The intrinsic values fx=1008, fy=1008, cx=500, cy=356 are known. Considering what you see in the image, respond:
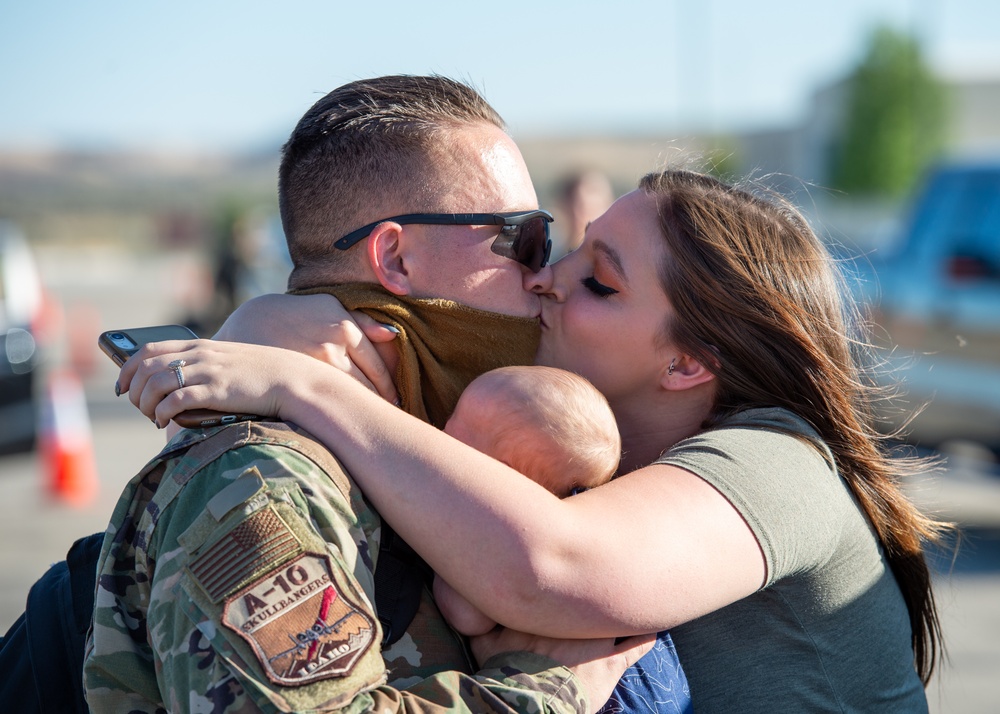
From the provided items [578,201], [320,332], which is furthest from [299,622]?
[578,201]

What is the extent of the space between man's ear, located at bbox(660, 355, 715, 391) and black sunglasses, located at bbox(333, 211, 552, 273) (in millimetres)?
429

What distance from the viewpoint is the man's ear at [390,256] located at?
235cm

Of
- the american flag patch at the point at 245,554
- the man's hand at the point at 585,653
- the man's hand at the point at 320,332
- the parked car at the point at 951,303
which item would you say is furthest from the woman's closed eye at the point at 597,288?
the parked car at the point at 951,303

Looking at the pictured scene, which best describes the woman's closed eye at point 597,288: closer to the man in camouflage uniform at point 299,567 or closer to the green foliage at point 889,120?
the man in camouflage uniform at point 299,567

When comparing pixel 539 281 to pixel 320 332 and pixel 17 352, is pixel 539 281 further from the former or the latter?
pixel 17 352

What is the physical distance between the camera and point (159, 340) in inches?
87.5

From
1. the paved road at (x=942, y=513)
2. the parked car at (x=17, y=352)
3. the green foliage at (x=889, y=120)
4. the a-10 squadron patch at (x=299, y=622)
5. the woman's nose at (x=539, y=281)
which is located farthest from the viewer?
the green foliage at (x=889, y=120)

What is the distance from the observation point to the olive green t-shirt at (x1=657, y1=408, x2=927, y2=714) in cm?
212

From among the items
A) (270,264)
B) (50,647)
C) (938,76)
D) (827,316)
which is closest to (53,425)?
(50,647)

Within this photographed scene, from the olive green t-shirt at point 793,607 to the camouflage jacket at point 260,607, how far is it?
0.49 meters

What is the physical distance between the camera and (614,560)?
1.88 metres

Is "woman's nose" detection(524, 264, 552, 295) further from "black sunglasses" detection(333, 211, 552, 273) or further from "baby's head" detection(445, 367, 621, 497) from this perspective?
"baby's head" detection(445, 367, 621, 497)

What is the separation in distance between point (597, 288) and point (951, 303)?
577cm

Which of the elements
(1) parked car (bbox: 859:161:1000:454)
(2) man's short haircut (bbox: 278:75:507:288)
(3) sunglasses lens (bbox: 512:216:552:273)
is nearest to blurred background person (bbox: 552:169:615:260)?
(1) parked car (bbox: 859:161:1000:454)
